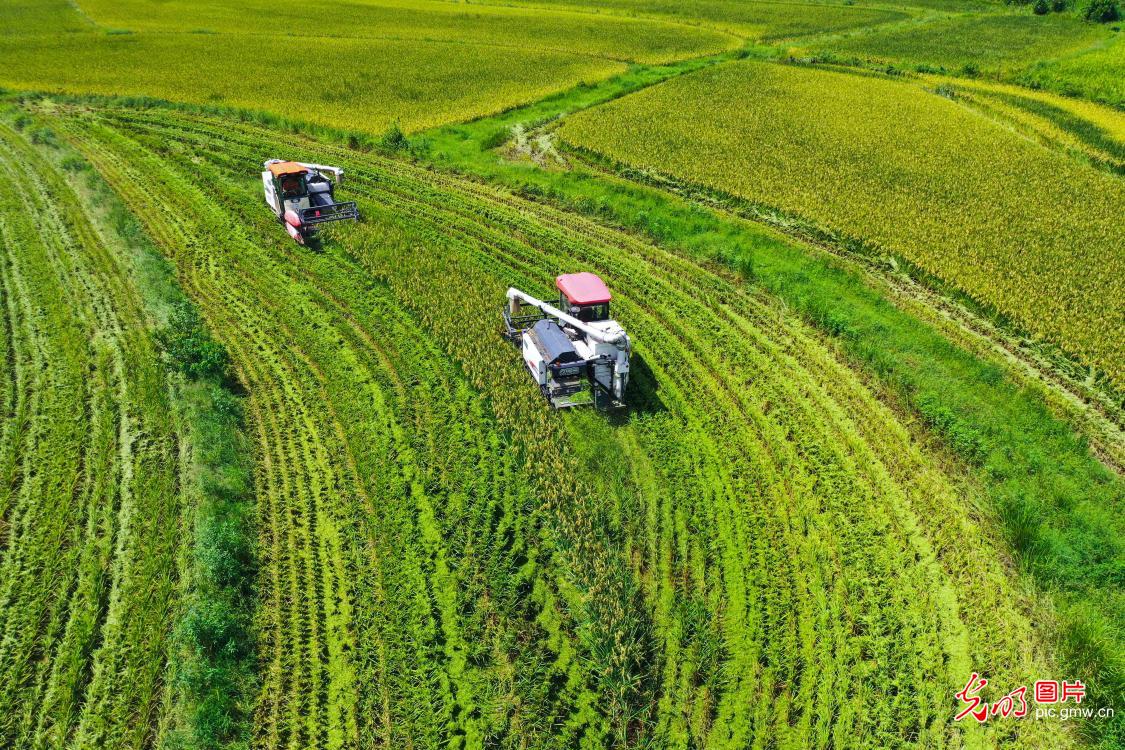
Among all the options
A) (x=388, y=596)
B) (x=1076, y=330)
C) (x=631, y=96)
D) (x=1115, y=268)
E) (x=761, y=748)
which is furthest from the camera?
(x=631, y=96)

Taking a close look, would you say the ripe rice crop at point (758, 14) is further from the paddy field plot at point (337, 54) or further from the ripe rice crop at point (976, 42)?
the paddy field plot at point (337, 54)

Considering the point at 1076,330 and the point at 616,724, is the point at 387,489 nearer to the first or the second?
the point at 616,724

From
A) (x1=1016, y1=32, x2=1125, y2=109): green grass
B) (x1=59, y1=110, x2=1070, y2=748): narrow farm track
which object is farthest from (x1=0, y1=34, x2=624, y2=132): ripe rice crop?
(x1=1016, y1=32, x2=1125, y2=109): green grass

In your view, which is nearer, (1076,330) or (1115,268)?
(1076,330)

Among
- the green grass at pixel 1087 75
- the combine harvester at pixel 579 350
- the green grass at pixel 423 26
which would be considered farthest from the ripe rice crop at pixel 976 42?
the combine harvester at pixel 579 350

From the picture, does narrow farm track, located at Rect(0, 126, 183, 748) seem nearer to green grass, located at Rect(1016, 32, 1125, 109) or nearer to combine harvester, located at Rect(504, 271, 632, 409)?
combine harvester, located at Rect(504, 271, 632, 409)

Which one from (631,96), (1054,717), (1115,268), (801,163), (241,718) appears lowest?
(1054,717)

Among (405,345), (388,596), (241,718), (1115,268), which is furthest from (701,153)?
(241,718)
